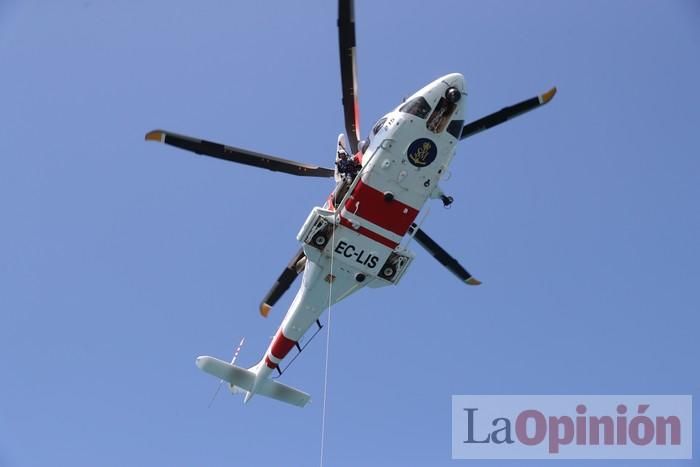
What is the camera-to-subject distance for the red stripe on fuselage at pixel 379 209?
19.4 m

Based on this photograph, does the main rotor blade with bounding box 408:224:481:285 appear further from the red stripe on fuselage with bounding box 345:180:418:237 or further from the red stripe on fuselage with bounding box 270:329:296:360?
the red stripe on fuselage with bounding box 270:329:296:360

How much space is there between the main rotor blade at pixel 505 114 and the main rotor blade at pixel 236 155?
4403 mm

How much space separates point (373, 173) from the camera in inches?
755

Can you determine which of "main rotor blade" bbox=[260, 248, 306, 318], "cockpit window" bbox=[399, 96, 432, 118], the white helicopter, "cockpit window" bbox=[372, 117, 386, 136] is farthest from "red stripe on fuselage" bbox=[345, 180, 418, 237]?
"main rotor blade" bbox=[260, 248, 306, 318]

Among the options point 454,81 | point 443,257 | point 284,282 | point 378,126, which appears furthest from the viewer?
point 443,257

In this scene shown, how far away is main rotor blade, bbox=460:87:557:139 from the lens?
65.0 feet

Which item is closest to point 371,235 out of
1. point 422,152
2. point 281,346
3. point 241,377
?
point 422,152

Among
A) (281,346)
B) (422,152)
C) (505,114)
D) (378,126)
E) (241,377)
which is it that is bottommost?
(241,377)

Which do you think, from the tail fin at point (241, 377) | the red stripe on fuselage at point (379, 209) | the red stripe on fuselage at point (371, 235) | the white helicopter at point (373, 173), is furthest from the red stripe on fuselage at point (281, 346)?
the red stripe on fuselage at point (379, 209)

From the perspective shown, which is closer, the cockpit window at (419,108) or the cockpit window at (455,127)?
the cockpit window at (419,108)

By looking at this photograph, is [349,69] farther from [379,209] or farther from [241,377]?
[241,377]

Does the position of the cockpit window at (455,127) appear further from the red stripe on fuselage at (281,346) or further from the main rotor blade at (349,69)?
the red stripe on fuselage at (281,346)

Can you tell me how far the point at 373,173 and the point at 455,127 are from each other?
272 cm

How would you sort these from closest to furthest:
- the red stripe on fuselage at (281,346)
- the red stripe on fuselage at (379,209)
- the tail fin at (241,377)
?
the red stripe on fuselage at (379,209)
the red stripe on fuselage at (281,346)
the tail fin at (241,377)
